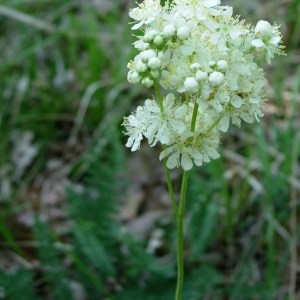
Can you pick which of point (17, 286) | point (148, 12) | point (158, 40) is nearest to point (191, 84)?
point (158, 40)

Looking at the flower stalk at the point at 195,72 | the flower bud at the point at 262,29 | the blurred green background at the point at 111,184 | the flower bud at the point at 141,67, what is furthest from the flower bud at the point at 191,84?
the blurred green background at the point at 111,184

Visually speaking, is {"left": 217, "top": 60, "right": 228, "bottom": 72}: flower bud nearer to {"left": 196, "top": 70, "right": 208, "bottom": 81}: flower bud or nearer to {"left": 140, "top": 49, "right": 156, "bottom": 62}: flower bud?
{"left": 196, "top": 70, "right": 208, "bottom": 81}: flower bud

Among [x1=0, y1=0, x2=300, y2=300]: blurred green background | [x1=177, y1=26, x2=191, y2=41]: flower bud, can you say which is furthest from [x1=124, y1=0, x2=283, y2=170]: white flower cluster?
[x1=0, y1=0, x2=300, y2=300]: blurred green background

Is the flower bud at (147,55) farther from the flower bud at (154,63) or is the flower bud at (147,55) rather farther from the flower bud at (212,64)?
the flower bud at (212,64)

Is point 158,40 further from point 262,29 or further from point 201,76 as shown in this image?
point 262,29

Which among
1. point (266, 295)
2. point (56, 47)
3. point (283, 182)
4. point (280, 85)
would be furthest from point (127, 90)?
point (266, 295)

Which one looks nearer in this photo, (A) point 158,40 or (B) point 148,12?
(A) point 158,40
